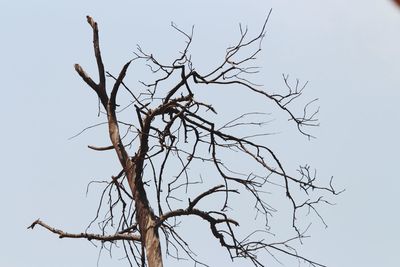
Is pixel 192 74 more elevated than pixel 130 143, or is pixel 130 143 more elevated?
pixel 192 74

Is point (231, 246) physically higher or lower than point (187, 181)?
lower

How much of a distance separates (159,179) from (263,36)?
1354mm

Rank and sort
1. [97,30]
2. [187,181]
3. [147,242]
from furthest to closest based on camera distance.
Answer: [97,30], [187,181], [147,242]

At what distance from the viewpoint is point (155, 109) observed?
448 centimetres

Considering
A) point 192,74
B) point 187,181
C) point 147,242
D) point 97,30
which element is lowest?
point 147,242

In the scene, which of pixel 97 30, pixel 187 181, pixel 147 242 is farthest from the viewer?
pixel 97 30

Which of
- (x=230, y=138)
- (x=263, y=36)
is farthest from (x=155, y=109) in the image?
(x=263, y=36)

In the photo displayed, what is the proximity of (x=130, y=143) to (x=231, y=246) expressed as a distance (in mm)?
1137

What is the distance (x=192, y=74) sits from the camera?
4.48 m

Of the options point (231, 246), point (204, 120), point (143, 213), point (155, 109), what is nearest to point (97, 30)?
point (155, 109)

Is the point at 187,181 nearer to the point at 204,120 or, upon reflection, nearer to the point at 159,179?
the point at 159,179

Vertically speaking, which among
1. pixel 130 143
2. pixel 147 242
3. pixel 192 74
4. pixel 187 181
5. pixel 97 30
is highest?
pixel 97 30

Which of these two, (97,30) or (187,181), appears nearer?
(187,181)

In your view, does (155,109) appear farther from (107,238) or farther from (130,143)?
(107,238)
